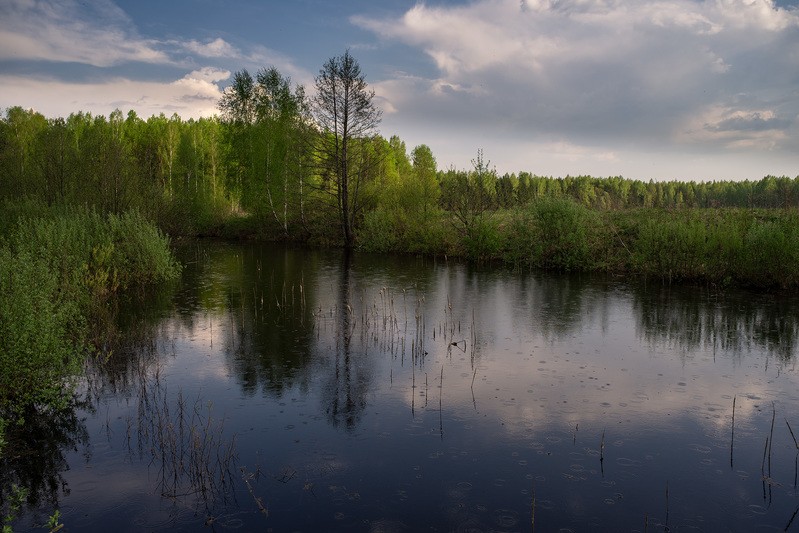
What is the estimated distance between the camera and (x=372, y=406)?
31.3 feet

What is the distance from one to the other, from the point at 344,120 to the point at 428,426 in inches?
1380

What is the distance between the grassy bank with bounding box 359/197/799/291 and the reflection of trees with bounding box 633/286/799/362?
2000 mm

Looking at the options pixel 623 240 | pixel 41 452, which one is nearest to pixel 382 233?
pixel 623 240

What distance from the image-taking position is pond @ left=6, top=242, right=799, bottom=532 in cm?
641

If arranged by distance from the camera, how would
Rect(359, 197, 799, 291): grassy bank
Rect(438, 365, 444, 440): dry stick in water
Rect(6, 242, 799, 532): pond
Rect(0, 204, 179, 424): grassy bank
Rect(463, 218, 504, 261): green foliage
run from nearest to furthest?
Rect(6, 242, 799, 532): pond → Rect(0, 204, 179, 424): grassy bank → Rect(438, 365, 444, 440): dry stick in water → Rect(359, 197, 799, 291): grassy bank → Rect(463, 218, 504, 261): green foliage

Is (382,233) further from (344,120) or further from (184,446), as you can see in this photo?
(184,446)

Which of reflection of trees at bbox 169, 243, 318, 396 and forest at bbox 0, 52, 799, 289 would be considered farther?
forest at bbox 0, 52, 799, 289

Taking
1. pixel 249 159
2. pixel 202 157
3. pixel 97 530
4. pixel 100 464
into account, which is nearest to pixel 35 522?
pixel 97 530

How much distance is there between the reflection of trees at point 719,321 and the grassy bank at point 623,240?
200 centimetres

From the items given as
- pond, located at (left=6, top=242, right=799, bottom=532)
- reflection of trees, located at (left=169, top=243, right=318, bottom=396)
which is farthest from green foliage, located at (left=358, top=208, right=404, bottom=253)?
pond, located at (left=6, top=242, right=799, bottom=532)

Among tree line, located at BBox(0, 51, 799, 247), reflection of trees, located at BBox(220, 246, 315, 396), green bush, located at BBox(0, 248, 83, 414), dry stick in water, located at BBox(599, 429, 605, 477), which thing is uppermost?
tree line, located at BBox(0, 51, 799, 247)

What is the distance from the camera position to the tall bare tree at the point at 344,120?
131ft

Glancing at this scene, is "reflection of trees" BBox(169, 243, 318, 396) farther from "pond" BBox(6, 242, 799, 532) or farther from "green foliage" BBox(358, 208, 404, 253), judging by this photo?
"green foliage" BBox(358, 208, 404, 253)

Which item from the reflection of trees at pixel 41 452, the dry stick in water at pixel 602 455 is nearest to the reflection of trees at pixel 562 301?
the dry stick in water at pixel 602 455
